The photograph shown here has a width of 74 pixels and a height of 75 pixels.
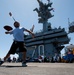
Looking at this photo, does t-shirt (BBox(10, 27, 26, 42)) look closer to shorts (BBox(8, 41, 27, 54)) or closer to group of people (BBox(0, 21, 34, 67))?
group of people (BBox(0, 21, 34, 67))

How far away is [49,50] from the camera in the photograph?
211 ft

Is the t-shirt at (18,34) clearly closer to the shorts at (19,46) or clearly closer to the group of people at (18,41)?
the group of people at (18,41)

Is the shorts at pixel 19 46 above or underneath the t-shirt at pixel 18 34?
underneath

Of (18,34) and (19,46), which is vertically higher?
(18,34)

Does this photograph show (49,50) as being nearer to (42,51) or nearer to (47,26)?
(42,51)

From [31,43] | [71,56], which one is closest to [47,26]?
[31,43]

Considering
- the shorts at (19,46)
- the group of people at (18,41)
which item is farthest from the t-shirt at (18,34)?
the shorts at (19,46)

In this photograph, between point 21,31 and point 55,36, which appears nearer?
point 21,31

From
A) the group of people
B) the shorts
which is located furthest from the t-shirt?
the shorts

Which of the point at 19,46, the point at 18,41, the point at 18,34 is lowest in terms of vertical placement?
the point at 19,46

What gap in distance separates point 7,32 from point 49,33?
6019cm

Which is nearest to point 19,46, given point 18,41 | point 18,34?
point 18,41

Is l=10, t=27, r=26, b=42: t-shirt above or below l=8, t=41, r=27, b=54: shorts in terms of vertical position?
above

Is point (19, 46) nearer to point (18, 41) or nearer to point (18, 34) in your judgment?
point (18, 41)
